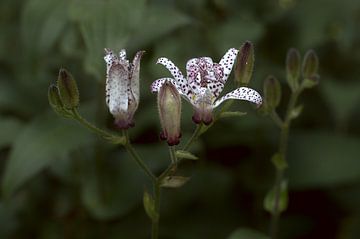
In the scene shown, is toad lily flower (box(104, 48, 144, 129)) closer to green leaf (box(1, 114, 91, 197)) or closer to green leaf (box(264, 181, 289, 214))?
green leaf (box(264, 181, 289, 214))

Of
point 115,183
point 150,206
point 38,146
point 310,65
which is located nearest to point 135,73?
point 150,206

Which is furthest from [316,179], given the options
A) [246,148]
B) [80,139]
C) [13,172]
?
[13,172]

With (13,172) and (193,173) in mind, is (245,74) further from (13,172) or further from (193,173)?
(193,173)

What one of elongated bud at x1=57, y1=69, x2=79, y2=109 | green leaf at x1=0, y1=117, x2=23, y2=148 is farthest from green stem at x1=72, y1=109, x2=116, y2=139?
green leaf at x1=0, y1=117, x2=23, y2=148

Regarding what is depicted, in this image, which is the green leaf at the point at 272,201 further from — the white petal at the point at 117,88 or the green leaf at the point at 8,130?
the green leaf at the point at 8,130

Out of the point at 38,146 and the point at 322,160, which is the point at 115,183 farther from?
the point at 322,160
